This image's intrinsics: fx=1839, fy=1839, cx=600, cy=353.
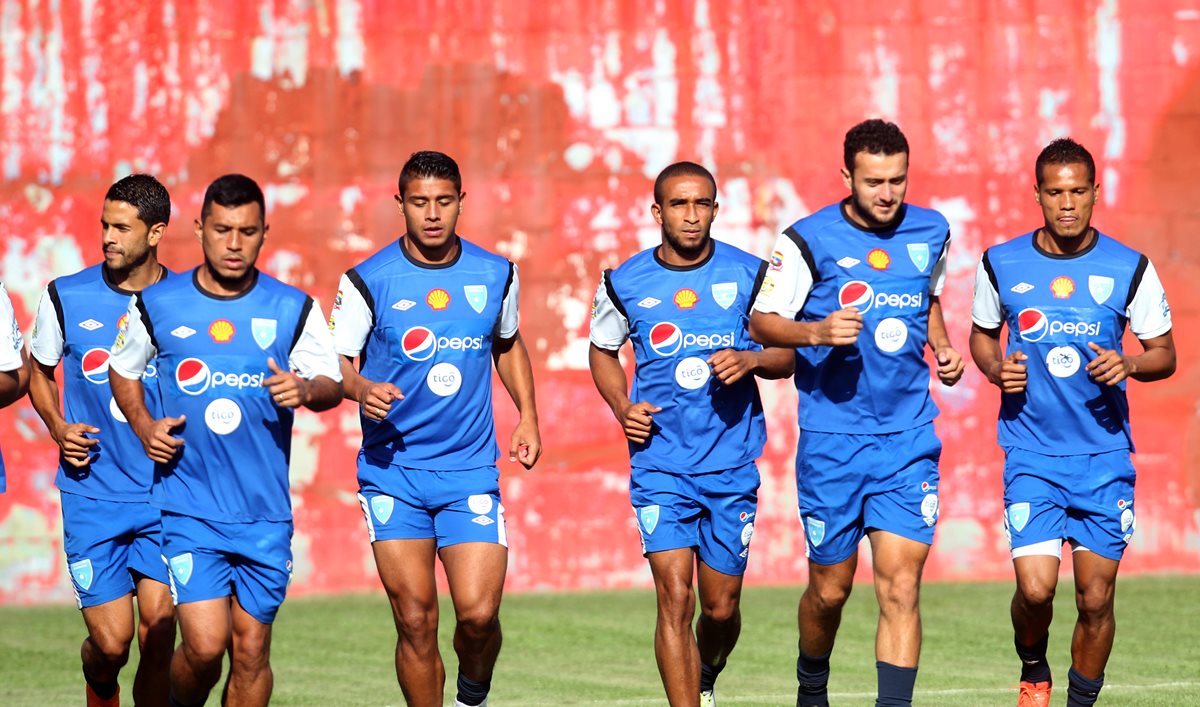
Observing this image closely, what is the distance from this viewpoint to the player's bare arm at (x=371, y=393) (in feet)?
22.6

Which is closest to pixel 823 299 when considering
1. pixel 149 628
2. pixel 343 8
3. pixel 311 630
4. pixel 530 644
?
pixel 149 628

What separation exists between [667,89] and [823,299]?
5.30 m

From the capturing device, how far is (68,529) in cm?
762

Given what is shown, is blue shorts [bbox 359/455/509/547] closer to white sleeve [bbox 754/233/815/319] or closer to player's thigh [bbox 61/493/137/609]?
player's thigh [bbox 61/493/137/609]

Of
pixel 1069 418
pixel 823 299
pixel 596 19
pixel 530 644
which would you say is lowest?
pixel 530 644

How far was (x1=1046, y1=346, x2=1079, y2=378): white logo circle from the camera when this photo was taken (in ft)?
24.7

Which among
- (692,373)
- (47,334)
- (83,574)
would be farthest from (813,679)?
(47,334)

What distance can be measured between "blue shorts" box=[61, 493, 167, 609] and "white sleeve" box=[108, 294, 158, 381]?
1.04m

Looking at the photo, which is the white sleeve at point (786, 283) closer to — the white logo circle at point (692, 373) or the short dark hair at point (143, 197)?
the white logo circle at point (692, 373)

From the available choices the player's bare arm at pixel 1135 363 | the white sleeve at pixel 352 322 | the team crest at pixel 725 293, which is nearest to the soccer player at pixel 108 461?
the white sleeve at pixel 352 322

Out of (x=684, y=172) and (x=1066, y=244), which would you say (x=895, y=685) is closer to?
(x=1066, y=244)

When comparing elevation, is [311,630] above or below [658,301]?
below

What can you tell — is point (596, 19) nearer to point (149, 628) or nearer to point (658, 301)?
point (658, 301)

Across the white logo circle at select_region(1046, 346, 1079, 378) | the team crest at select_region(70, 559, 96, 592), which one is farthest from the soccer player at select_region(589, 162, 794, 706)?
the team crest at select_region(70, 559, 96, 592)
